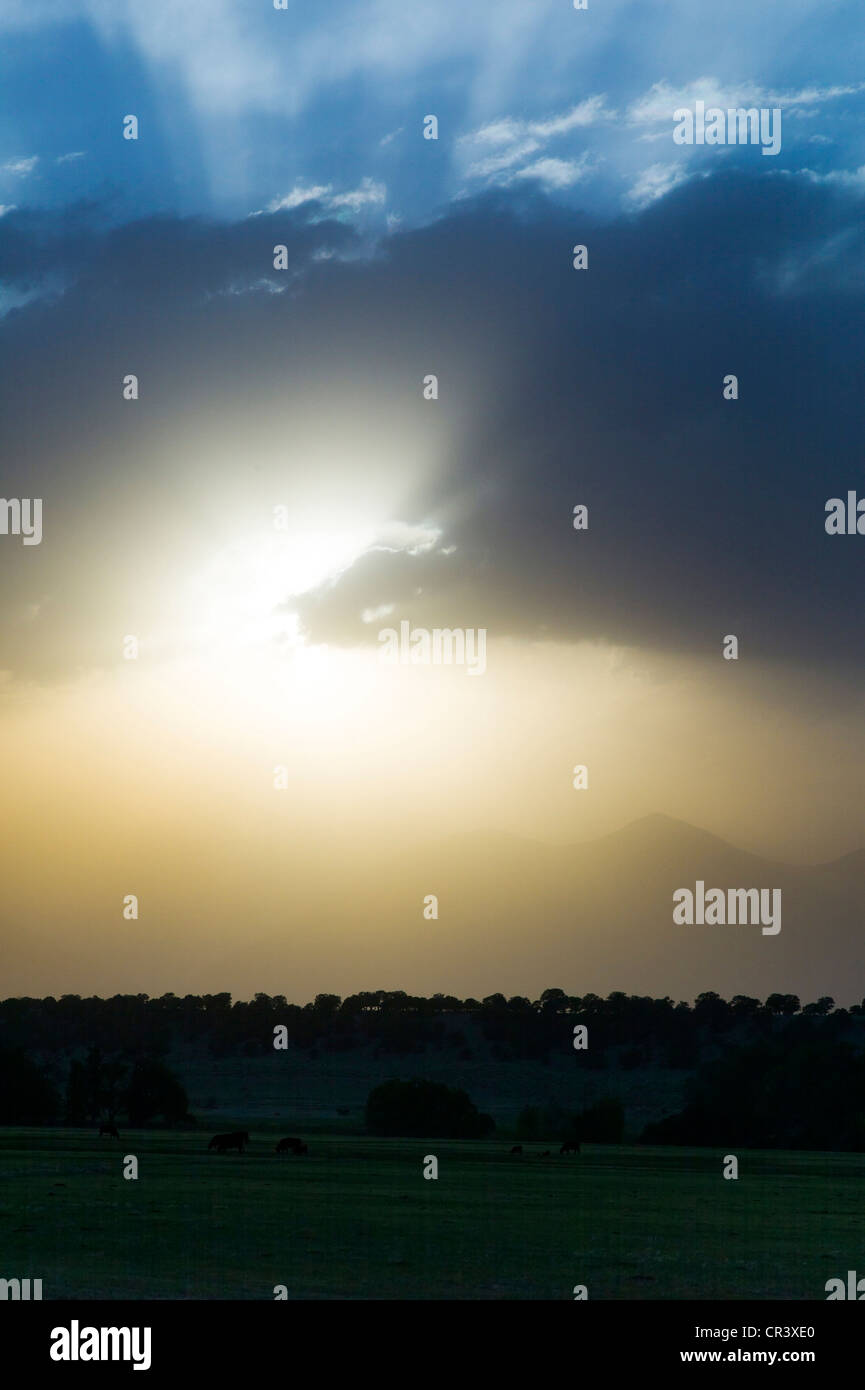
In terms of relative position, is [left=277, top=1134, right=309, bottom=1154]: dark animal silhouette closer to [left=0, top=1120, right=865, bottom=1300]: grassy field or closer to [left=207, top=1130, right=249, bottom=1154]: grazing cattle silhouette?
[left=207, top=1130, right=249, bottom=1154]: grazing cattle silhouette

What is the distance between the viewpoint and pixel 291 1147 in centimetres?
8431

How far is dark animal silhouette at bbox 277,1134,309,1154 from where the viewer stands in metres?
83.0

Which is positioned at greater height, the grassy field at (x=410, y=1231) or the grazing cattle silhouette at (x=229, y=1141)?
the grazing cattle silhouette at (x=229, y=1141)

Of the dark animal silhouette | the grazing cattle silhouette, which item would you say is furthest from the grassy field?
the grazing cattle silhouette

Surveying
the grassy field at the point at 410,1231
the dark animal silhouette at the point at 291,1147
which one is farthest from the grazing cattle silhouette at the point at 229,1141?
the grassy field at the point at 410,1231

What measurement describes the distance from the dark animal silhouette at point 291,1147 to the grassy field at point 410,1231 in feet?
28.7

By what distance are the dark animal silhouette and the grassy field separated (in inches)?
344

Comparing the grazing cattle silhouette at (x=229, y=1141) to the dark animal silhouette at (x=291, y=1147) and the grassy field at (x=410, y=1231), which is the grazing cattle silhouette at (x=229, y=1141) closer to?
the dark animal silhouette at (x=291, y=1147)

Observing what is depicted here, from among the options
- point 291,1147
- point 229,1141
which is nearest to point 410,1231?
point 291,1147

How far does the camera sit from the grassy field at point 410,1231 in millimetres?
33062

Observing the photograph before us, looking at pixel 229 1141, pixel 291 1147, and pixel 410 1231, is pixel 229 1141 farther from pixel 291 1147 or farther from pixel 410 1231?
pixel 410 1231
